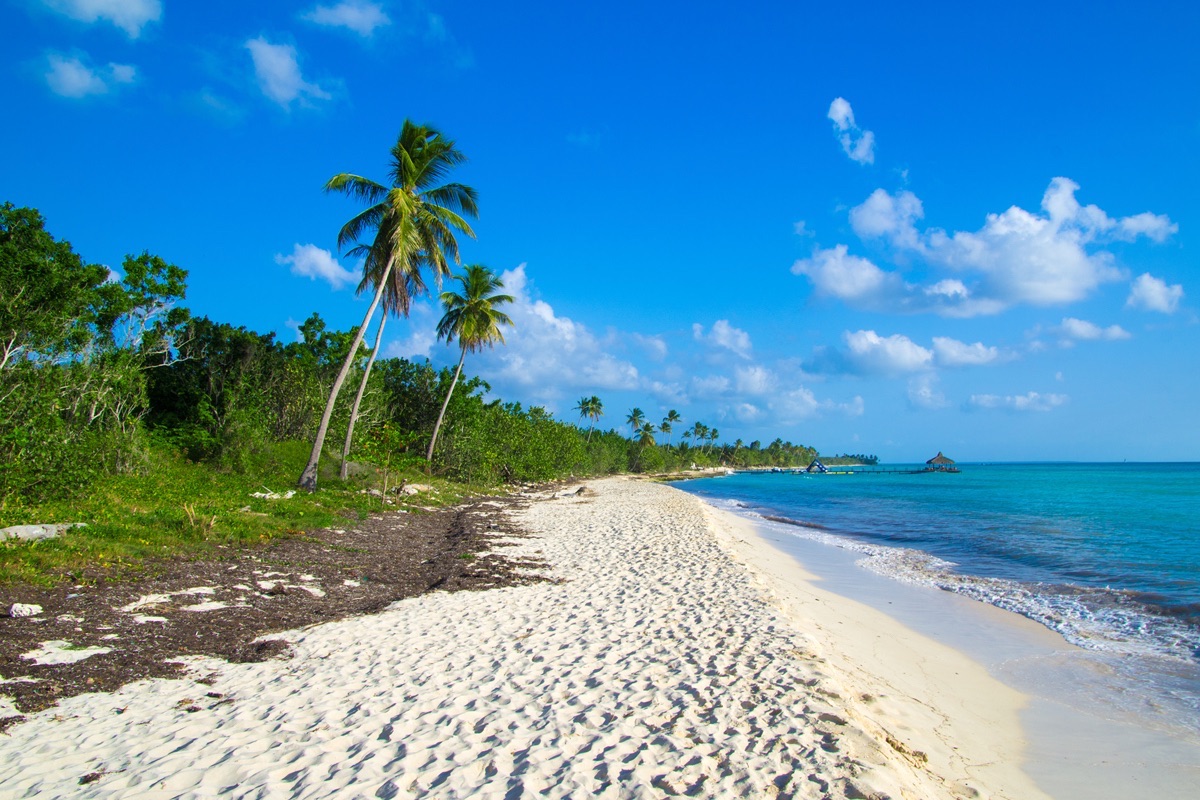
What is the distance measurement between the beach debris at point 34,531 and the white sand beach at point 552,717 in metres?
4.81

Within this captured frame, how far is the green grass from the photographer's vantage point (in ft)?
28.2

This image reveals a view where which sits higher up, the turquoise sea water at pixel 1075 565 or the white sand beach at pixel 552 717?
the white sand beach at pixel 552 717

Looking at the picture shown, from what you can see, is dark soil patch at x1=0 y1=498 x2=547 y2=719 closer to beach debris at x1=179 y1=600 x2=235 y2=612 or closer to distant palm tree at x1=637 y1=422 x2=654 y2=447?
beach debris at x1=179 y1=600 x2=235 y2=612

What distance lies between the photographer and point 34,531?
907 centimetres

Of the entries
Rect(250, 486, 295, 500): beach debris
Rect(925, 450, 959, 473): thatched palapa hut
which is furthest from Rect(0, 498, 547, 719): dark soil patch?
Rect(925, 450, 959, 473): thatched palapa hut

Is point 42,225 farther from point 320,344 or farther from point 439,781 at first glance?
point 439,781

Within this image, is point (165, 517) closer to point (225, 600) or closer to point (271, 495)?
point (225, 600)

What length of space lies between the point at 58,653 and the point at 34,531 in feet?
13.6

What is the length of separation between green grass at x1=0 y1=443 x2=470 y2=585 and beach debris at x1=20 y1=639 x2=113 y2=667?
6.85 feet

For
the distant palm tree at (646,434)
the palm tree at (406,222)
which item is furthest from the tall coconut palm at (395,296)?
the distant palm tree at (646,434)

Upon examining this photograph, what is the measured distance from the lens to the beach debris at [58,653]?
19.7ft

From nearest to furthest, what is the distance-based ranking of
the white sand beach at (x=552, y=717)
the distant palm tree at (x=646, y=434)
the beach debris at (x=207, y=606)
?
the white sand beach at (x=552, y=717) → the beach debris at (x=207, y=606) → the distant palm tree at (x=646, y=434)

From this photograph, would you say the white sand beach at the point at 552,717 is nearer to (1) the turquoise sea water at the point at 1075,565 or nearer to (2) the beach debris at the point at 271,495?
(1) the turquoise sea water at the point at 1075,565

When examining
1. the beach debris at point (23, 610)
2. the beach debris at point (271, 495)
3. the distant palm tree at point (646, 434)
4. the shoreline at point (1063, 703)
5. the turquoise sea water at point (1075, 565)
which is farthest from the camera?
the distant palm tree at point (646, 434)
